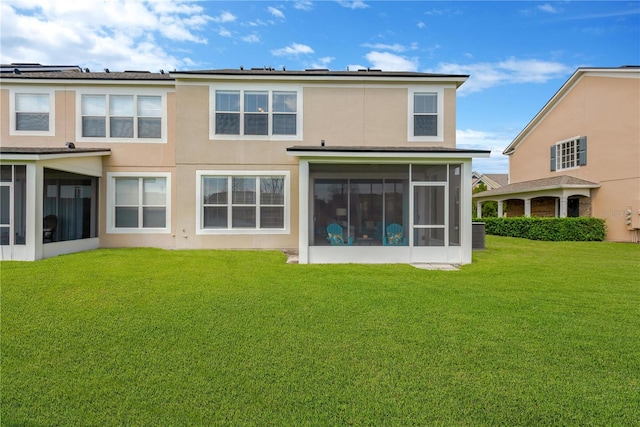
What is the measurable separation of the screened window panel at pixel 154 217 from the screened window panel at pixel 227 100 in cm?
442

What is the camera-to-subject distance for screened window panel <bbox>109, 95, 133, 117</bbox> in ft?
42.1

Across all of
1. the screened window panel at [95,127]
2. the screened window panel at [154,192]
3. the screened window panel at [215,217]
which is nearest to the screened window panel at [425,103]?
the screened window panel at [215,217]

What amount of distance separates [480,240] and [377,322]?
10027mm

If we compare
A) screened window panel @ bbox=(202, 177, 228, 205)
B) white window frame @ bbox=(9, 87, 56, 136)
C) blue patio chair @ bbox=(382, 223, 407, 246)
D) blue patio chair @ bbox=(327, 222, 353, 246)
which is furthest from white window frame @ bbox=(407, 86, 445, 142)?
white window frame @ bbox=(9, 87, 56, 136)

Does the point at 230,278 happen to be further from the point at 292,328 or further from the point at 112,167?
the point at 112,167

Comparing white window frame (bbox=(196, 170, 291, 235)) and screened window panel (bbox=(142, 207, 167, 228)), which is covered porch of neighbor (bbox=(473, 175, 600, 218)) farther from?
screened window panel (bbox=(142, 207, 167, 228))

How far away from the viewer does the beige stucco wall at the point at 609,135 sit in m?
17.1

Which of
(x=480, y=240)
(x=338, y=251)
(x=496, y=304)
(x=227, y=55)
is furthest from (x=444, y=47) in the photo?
(x=496, y=304)

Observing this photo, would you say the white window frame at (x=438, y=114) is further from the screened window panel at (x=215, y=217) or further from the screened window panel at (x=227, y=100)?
the screened window panel at (x=215, y=217)

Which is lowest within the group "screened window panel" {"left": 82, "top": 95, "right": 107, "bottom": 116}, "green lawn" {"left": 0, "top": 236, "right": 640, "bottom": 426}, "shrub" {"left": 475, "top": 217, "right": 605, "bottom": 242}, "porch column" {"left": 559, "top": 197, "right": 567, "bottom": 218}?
"green lawn" {"left": 0, "top": 236, "right": 640, "bottom": 426}

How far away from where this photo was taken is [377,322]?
520 centimetres

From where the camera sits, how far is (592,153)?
62.3ft

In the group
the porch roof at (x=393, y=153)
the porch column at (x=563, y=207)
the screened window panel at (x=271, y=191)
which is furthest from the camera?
the porch column at (x=563, y=207)

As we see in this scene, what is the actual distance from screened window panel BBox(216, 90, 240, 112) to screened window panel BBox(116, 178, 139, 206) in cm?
428
